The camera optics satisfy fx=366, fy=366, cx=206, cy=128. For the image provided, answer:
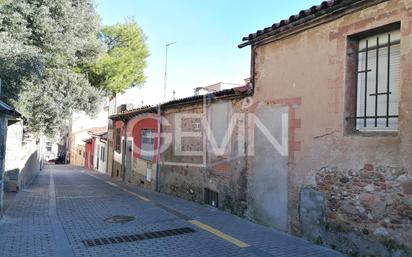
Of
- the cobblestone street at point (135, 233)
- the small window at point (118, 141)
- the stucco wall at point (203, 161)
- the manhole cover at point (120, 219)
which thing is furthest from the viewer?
the small window at point (118, 141)

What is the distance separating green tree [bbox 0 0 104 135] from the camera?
461 inches

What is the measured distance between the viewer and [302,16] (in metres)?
7.29

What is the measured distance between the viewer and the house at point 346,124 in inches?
224

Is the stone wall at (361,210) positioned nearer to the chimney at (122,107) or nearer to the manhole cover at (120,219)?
the manhole cover at (120,219)

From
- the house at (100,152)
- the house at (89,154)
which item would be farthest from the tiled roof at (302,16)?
the house at (89,154)

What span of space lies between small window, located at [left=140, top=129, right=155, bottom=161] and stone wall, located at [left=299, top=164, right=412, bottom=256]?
9.96 meters

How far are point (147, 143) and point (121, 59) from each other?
9566 mm

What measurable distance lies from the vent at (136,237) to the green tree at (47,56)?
695cm

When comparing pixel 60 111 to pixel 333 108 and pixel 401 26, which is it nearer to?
pixel 333 108

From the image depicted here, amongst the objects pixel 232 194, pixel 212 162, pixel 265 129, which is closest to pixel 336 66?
pixel 265 129

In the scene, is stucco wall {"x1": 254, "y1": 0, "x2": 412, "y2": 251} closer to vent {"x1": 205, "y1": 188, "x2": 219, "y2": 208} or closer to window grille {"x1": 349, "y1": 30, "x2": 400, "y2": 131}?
window grille {"x1": 349, "y1": 30, "x2": 400, "y2": 131}

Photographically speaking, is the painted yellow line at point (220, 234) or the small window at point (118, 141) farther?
the small window at point (118, 141)

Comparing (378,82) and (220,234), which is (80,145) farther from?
(378,82)

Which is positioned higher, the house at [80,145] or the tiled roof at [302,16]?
the tiled roof at [302,16]
